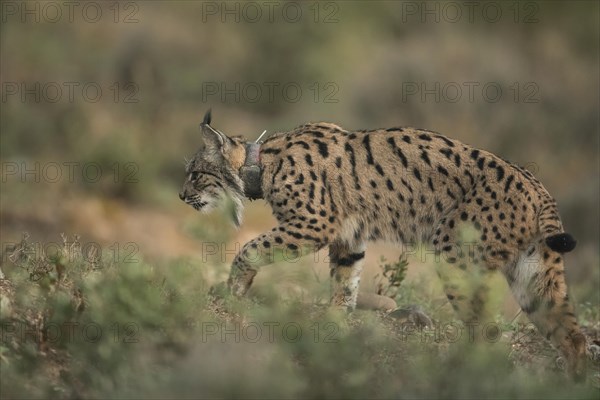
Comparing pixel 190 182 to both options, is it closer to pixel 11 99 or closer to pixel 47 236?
pixel 47 236

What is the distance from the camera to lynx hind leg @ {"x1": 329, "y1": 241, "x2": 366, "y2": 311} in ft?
29.6

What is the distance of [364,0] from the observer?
29.9m

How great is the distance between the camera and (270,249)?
334 inches

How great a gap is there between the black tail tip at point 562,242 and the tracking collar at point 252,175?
2478 mm

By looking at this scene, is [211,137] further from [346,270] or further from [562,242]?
[562,242]

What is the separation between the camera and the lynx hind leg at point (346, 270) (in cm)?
901

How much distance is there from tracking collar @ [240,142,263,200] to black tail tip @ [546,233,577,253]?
97.6 inches

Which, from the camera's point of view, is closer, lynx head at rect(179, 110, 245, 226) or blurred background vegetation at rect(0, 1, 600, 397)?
lynx head at rect(179, 110, 245, 226)

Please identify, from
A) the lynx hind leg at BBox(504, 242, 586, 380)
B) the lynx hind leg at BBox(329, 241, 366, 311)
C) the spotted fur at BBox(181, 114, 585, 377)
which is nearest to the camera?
the lynx hind leg at BBox(504, 242, 586, 380)

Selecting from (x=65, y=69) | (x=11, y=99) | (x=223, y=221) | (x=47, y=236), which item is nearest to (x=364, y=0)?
(x=65, y=69)

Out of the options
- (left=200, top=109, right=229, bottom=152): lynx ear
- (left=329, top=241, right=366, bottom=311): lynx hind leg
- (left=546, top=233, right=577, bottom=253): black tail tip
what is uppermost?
(left=200, top=109, right=229, bottom=152): lynx ear

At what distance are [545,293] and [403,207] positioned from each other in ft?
4.40

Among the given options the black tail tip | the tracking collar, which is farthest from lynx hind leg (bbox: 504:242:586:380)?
the tracking collar

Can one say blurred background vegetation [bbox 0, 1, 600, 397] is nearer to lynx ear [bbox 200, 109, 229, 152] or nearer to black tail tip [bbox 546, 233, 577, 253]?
lynx ear [bbox 200, 109, 229, 152]
